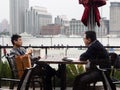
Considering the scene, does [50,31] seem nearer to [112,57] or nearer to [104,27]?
[104,27]

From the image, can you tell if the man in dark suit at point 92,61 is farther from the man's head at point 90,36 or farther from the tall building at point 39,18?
the tall building at point 39,18

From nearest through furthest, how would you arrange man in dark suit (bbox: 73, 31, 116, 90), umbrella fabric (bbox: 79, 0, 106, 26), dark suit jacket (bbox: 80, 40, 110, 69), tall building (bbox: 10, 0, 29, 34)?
man in dark suit (bbox: 73, 31, 116, 90), dark suit jacket (bbox: 80, 40, 110, 69), umbrella fabric (bbox: 79, 0, 106, 26), tall building (bbox: 10, 0, 29, 34)

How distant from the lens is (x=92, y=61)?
15.4ft

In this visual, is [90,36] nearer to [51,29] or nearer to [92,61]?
[92,61]

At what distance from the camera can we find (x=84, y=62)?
197 inches

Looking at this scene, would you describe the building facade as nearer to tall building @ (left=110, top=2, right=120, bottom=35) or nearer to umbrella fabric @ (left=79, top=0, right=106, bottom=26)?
tall building @ (left=110, top=2, right=120, bottom=35)

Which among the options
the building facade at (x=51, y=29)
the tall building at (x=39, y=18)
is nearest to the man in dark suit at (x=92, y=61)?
the tall building at (x=39, y=18)

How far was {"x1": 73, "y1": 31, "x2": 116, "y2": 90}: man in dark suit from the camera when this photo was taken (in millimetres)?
4258

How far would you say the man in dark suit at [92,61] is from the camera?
426 centimetres

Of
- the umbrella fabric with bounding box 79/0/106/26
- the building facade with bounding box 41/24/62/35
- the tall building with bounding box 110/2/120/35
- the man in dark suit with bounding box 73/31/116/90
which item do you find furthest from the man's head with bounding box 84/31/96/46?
the building facade with bounding box 41/24/62/35

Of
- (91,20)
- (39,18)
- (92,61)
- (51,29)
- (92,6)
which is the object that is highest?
(92,6)

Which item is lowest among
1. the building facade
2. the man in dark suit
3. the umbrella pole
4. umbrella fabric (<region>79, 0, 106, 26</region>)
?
the man in dark suit

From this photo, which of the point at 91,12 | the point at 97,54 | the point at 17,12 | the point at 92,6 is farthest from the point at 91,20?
the point at 17,12

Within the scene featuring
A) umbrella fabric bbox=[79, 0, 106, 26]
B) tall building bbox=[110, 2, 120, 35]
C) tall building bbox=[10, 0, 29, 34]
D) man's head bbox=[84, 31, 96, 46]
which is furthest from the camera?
tall building bbox=[110, 2, 120, 35]
